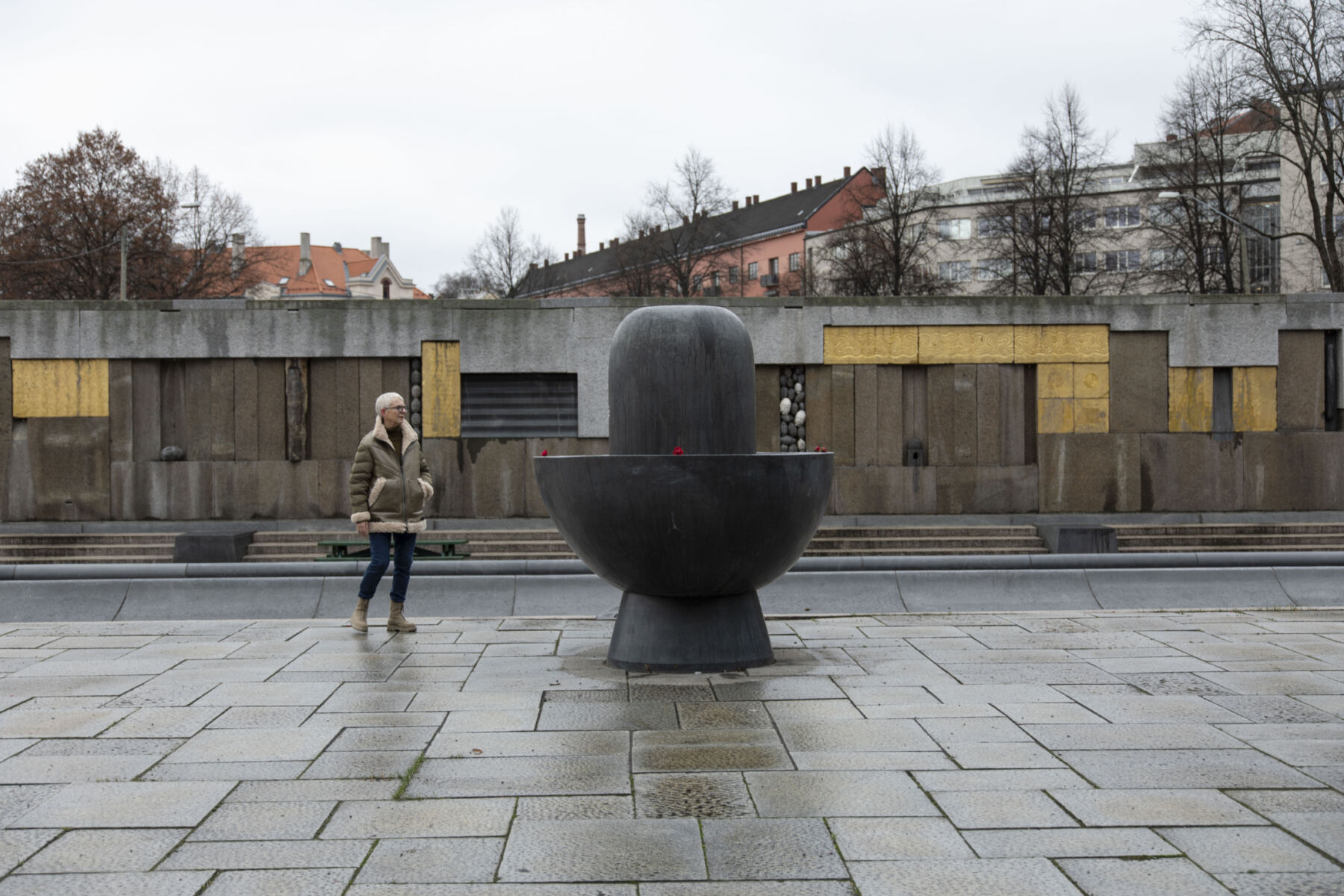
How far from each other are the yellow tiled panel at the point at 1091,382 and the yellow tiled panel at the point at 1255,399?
1844 millimetres

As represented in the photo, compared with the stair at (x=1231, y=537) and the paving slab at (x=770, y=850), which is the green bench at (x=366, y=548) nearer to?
the stair at (x=1231, y=537)

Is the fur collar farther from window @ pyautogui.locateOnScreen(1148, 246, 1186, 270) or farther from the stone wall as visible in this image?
window @ pyautogui.locateOnScreen(1148, 246, 1186, 270)

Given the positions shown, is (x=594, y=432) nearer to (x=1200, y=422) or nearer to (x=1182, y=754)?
(x=1200, y=422)

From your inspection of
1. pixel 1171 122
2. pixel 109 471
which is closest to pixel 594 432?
pixel 109 471

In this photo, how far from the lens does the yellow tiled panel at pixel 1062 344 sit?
682 inches

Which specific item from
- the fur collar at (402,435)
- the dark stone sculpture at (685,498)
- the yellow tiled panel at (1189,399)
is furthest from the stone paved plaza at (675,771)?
the yellow tiled panel at (1189,399)

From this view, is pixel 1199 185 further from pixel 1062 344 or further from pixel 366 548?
pixel 366 548

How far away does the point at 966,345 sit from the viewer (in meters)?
17.3

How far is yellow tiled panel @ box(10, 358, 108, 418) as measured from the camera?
16750 millimetres

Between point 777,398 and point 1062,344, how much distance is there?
A: 4.22 metres

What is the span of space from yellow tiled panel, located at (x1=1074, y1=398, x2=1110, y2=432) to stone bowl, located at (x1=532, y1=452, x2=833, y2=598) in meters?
11.2

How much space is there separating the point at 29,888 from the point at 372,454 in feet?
17.3

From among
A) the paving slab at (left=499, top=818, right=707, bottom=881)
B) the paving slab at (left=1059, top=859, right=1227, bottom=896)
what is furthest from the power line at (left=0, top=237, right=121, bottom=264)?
the paving slab at (left=1059, top=859, right=1227, bottom=896)

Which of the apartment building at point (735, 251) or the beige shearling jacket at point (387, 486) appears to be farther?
the apartment building at point (735, 251)
